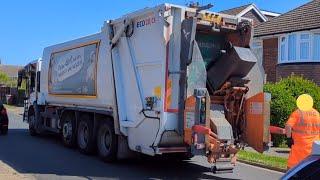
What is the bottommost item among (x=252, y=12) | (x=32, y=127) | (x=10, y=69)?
(x=32, y=127)

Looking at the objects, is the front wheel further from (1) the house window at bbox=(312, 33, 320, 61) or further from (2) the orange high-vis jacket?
(1) the house window at bbox=(312, 33, 320, 61)

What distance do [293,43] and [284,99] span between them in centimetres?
900

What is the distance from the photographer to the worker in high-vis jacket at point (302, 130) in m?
8.05

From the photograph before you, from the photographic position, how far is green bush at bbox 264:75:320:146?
17062 millimetres

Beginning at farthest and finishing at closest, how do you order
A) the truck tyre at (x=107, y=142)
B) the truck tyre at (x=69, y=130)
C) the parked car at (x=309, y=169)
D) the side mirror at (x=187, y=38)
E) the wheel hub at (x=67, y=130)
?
the wheel hub at (x=67, y=130) → the truck tyre at (x=69, y=130) → the truck tyre at (x=107, y=142) → the side mirror at (x=187, y=38) → the parked car at (x=309, y=169)

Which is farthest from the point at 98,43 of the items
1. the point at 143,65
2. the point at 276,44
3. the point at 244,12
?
the point at 244,12

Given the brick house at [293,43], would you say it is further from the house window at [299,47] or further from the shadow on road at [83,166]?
the shadow on road at [83,166]

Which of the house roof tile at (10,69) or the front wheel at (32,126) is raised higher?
the house roof tile at (10,69)

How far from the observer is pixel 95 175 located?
10805 millimetres

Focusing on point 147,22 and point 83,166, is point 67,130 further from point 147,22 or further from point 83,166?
point 147,22

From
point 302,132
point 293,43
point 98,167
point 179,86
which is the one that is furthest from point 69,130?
point 293,43

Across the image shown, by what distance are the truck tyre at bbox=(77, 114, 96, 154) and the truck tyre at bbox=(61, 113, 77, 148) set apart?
431 millimetres

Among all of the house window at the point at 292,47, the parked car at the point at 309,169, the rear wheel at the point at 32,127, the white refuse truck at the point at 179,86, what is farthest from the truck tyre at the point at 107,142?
the house window at the point at 292,47

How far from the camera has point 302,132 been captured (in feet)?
26.7
